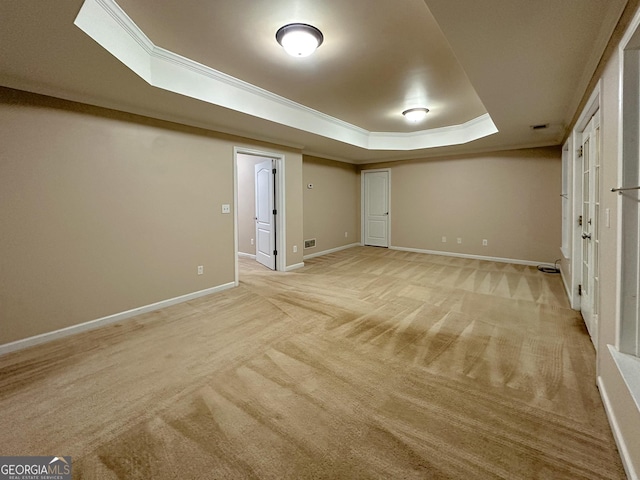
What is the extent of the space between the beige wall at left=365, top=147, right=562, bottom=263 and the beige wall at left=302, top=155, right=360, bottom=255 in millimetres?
1027

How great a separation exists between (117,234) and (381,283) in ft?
11.8

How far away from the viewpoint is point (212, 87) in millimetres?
3266

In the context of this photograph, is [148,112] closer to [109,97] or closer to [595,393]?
[109,97]

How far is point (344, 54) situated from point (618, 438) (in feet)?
10.9

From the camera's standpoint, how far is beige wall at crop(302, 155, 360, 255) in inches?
267

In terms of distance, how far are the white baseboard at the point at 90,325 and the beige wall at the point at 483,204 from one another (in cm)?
517

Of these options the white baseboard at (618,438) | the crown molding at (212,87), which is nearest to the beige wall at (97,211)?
the crown molding at (212,87)

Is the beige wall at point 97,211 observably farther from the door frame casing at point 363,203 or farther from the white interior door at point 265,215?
the door frame casing at point 363,203

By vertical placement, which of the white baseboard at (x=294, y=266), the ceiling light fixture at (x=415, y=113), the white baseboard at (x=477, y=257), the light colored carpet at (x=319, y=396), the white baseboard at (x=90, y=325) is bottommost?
the light colored carpet at (x=319, y=396)

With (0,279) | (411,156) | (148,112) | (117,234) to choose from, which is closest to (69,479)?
(0,279)

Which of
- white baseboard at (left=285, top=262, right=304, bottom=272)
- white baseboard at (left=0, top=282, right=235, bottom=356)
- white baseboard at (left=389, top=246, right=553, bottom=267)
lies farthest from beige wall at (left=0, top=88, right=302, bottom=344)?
white baseboard at (left=389, top=246, right=553, bottom=267)

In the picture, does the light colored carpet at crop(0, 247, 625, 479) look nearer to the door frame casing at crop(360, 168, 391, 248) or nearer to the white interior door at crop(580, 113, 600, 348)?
the white interior door at crop(580, 113, 600, 348)

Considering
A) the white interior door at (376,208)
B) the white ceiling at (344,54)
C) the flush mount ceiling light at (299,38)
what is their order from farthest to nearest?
the white interior door at (376,208) < the flush mount ceiling light at (299,38) < the white ceiling at (344,54)

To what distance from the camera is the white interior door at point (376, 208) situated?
787 centimetres
